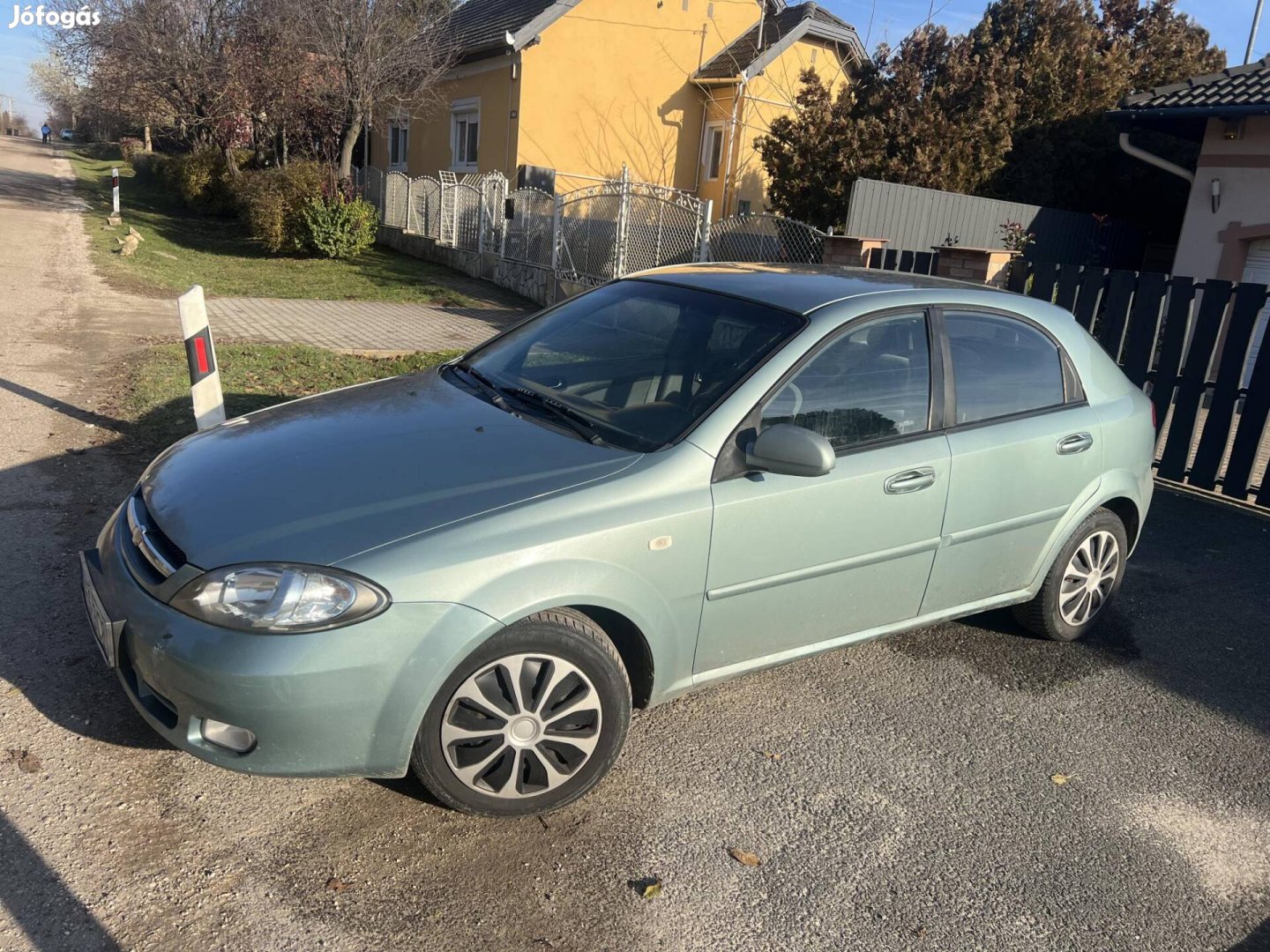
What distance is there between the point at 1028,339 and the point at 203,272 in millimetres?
15257

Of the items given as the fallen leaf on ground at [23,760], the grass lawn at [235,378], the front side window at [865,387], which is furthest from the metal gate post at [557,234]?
the fallen leaf on ground at [23,760]

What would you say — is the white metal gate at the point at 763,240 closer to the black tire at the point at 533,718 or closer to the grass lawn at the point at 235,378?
the grass lawn at the point at 235,378

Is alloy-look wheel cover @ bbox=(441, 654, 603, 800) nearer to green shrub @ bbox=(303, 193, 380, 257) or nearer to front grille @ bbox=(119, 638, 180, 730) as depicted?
front grille @ bbox=(119, 638, 180, 730)

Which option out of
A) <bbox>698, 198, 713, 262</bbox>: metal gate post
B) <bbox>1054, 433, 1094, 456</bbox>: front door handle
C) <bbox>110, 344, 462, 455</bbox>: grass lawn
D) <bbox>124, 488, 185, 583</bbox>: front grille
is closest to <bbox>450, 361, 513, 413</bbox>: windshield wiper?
<bbox>124, 488, 185, 583</bbox>: front grille

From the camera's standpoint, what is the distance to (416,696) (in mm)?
2711

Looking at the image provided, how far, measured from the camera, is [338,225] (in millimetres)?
18672

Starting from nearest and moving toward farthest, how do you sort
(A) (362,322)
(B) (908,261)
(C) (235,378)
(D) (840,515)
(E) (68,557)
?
(D) (840,515)
(E) (68,557)
(C) (235,378)
(B) (908,261)
(A) (362,322)

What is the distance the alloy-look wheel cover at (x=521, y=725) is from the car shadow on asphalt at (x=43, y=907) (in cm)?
98

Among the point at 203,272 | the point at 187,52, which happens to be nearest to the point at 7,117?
the point at 187,52

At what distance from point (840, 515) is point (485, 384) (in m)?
1.52

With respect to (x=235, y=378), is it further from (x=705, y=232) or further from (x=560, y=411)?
(x=705, y=232)

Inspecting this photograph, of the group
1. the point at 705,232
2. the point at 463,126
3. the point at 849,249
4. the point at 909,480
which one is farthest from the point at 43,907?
the point at 463,126

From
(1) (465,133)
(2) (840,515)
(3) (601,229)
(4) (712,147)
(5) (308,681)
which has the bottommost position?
(5) (308,681)

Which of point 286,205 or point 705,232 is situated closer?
point 705,232
